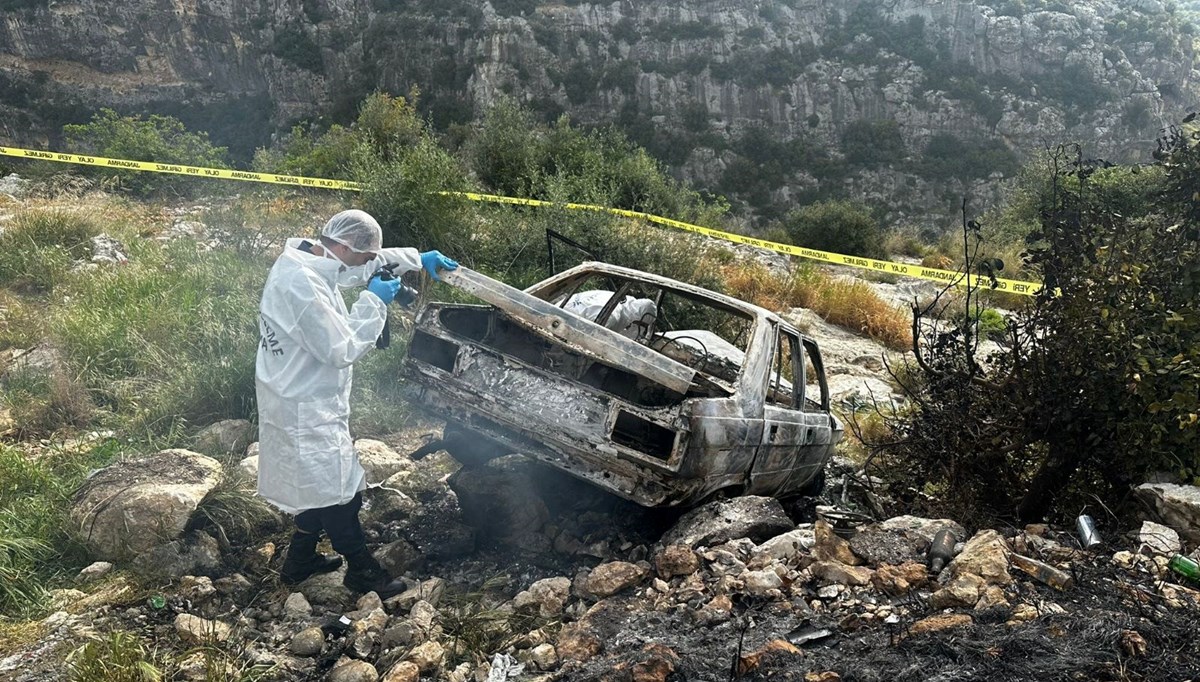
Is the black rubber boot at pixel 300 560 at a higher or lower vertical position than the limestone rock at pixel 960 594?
lower

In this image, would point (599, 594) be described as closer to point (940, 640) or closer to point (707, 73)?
point (940, 640)

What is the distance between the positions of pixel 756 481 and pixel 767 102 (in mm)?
61009

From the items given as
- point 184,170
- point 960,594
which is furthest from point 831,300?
point 184,170

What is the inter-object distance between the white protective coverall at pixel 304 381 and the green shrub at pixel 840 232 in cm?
1948

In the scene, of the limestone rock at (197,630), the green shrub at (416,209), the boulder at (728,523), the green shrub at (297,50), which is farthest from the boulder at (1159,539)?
the green shrub at (297,50)

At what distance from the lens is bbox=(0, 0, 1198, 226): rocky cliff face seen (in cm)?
5419

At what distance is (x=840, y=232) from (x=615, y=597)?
19.9 m

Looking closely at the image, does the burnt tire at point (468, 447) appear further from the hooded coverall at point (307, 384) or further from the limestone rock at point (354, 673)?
the limestone rock at point (354, 673)

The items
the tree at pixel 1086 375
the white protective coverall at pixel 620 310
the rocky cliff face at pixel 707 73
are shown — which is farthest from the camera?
the rocky cliff face at pixel 707 73

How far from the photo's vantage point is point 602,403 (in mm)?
3424

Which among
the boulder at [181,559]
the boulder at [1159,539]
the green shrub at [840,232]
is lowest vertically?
the green shrub at [840,232]

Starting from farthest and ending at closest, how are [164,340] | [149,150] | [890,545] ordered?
[149,150] → [164,340] → [890,545]

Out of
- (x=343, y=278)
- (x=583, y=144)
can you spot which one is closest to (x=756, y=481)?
(x=343, y=278)

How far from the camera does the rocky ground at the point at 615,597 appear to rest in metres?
2.49
